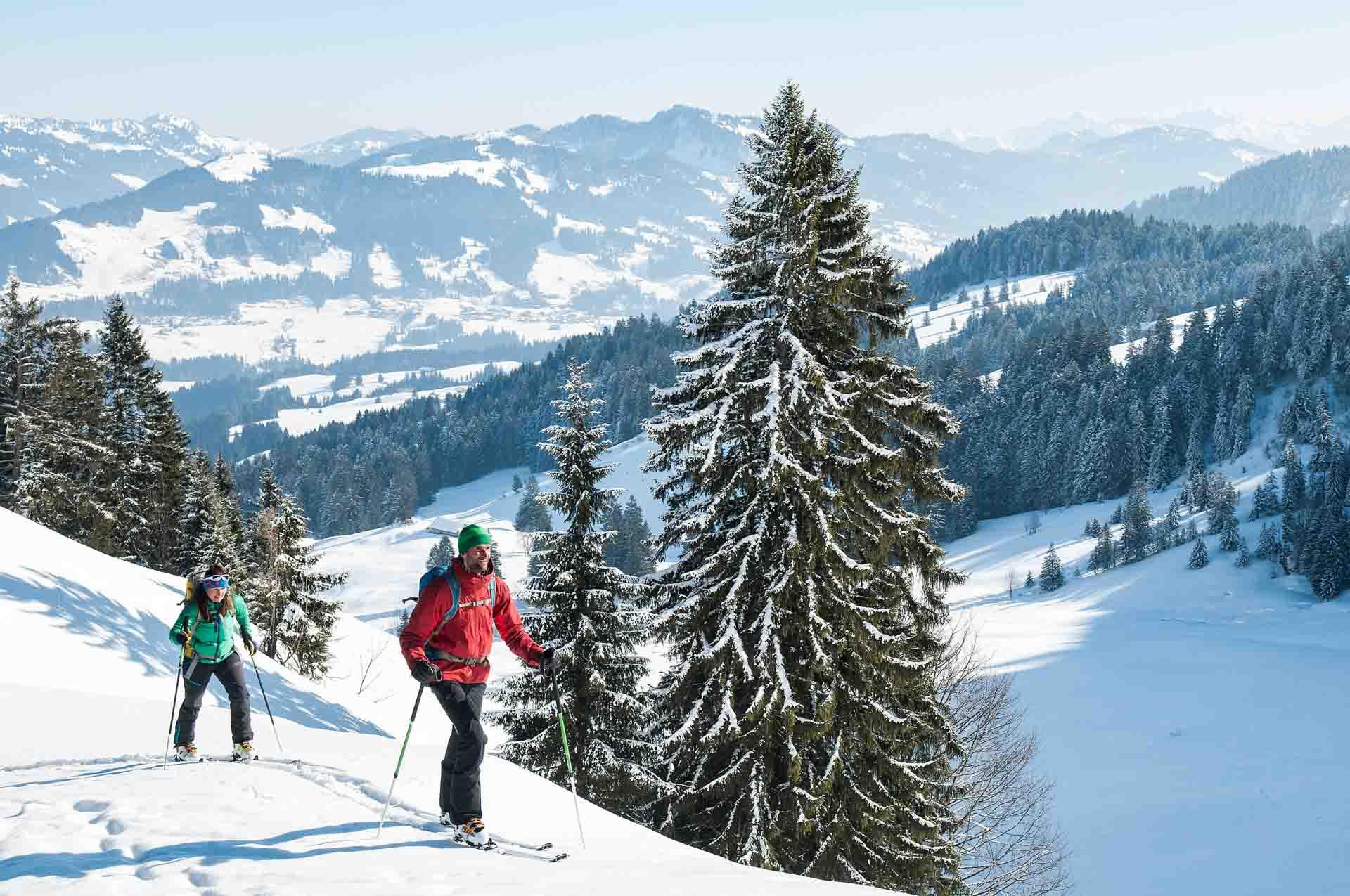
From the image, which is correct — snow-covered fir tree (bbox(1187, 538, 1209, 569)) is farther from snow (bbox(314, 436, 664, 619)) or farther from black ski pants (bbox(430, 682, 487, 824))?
black ski pants (bbox(430, 682, 487, 824))

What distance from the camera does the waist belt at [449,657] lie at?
7.71m

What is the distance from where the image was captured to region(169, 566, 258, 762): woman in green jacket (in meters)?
10.4

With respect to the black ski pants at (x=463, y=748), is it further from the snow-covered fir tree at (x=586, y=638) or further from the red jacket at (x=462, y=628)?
the snow-covered fir tree at (x=586, y=638)

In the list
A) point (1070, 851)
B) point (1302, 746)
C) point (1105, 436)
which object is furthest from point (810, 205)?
point (1105, 436)

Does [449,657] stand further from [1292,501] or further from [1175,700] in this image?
[1292,501]

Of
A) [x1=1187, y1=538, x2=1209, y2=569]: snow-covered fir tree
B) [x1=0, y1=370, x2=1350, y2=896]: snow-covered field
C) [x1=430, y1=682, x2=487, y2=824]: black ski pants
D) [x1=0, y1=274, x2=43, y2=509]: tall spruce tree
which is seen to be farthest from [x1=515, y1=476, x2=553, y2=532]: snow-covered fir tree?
[x1=430, y1=682, x2=487, y2=824]: black ski pants

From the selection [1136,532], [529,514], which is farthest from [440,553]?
[1136,532]

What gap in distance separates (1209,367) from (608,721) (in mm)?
162558

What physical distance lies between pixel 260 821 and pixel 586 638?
12.2 m

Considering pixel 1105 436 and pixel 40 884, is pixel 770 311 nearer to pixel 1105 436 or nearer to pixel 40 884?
pixel 40 884

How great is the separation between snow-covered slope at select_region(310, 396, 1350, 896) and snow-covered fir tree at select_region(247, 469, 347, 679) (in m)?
20.4

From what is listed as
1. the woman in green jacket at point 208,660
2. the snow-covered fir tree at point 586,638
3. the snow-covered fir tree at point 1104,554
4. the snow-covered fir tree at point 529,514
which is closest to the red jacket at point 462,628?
the woman in green jacket at point 208,660

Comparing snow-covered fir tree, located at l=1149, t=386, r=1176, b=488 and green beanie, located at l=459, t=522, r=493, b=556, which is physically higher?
green beanie, located at l=459, t=522, r=493, b=556

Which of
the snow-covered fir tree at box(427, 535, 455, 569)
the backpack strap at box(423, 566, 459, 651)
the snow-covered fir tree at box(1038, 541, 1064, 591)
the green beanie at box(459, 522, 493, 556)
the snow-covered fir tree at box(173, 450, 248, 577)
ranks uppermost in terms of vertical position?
the green beanie at box(459, 522, 493, 556)
